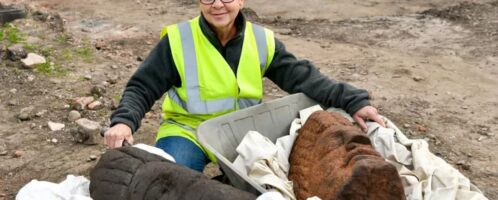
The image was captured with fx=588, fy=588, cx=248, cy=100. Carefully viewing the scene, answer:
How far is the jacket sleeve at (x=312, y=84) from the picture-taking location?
123 inches

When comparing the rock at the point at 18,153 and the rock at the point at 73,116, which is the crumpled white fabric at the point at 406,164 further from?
the rock at the point at 73,116

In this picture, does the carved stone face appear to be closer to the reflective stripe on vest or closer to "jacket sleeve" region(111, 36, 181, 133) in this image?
the reflective stripe on vest

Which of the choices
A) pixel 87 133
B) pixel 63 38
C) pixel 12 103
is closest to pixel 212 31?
pixel 87 133

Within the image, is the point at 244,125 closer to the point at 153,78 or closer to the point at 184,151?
the point at 184,151

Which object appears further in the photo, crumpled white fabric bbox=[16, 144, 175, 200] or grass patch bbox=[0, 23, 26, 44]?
grass patch bbox=[0, 23, 26, 44]

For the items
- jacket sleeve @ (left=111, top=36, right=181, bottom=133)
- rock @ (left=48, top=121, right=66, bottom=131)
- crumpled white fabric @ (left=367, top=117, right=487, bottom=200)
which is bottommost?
rock @ (left=48, top=121, right=66, bottom=131)

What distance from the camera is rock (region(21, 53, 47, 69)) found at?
6264mm

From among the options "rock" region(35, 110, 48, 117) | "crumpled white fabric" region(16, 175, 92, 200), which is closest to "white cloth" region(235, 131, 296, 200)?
"crumpled white fabric" region(16, 175, 92, 200)

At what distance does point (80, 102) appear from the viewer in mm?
5344

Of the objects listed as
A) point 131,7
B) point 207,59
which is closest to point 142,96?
point 207,59

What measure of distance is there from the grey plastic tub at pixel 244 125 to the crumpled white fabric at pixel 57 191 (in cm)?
62

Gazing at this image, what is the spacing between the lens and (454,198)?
251 cm

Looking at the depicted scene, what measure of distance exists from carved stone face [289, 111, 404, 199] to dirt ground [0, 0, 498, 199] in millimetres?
1865

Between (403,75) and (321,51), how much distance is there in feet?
4.38
